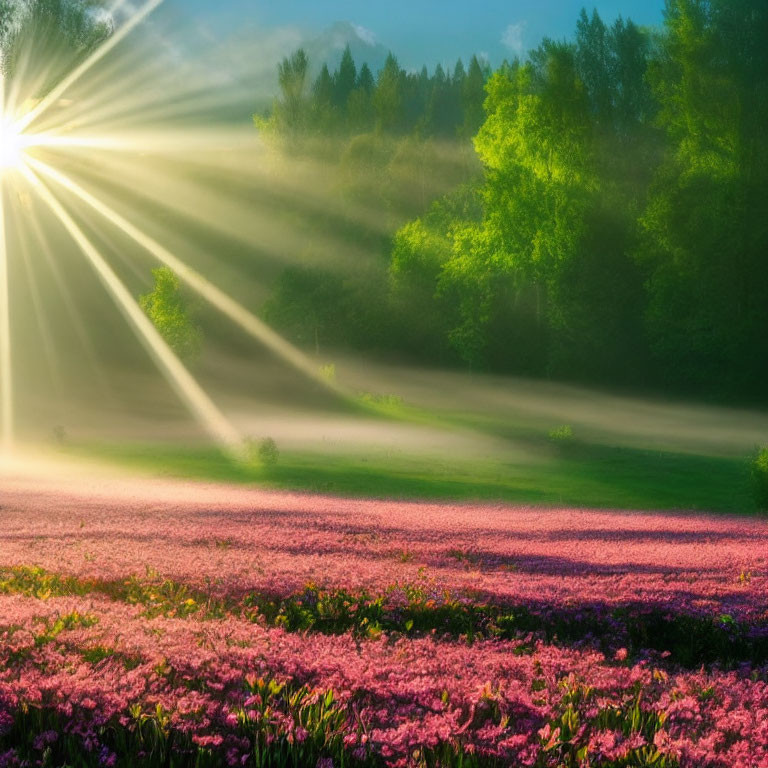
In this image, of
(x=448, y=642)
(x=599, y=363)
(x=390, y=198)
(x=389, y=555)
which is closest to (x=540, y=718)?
(x=448, y=642)

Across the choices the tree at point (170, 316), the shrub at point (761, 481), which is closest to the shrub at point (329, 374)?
the tree at point (170, 316)

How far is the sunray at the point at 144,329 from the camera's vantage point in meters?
46.4

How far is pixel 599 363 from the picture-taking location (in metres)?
47.5

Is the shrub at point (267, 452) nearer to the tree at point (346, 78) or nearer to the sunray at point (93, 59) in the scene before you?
the sunray at point (93, 59)

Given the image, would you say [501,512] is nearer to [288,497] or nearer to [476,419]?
[288,497]

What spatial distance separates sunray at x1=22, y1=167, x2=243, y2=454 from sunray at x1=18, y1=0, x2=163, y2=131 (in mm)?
3935

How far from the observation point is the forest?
4125 centimetres

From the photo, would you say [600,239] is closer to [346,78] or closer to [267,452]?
[267,452]

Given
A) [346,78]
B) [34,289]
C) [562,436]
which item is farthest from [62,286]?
[346,78]

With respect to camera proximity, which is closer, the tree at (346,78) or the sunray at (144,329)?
the sunray at (144,329)

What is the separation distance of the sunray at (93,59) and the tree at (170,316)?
35.4 feet

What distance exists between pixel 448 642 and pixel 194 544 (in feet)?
17.8

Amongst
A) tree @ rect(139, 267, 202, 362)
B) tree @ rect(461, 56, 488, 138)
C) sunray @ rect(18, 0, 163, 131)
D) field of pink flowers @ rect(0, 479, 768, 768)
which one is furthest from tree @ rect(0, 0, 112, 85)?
field of pink flowers @ rect(0, 479, 768, 768)

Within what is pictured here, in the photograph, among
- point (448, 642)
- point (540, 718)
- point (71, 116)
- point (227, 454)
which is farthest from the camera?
point (71, 116)
